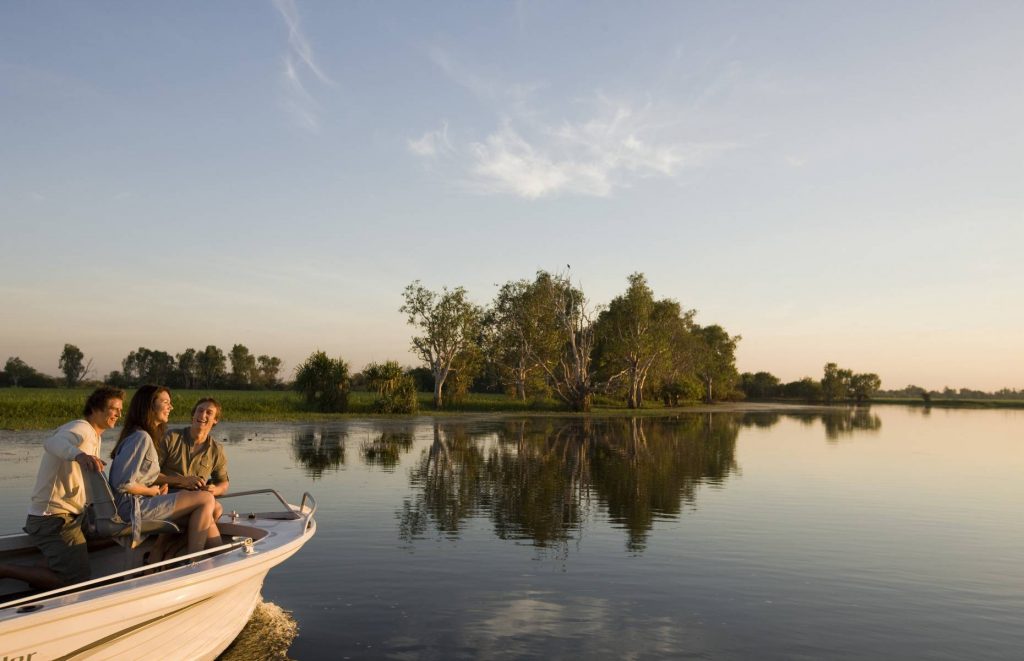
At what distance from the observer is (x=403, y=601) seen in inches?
352

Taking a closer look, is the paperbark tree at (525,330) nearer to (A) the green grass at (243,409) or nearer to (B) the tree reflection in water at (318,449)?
(A) the green grass at (243,409)

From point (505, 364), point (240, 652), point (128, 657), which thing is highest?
point (505, 364)

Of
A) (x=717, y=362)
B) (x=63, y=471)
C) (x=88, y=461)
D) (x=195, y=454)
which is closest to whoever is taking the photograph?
(x=88, y=461)

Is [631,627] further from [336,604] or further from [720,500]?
[720,500]

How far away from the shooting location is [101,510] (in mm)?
6688

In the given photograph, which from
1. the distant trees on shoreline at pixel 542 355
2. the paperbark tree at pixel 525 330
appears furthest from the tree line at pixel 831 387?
the paperbark tree at pixel 525 330

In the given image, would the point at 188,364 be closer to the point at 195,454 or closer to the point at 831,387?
the point at 831,387

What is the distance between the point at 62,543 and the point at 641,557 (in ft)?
25.7

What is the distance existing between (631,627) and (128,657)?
4.93m

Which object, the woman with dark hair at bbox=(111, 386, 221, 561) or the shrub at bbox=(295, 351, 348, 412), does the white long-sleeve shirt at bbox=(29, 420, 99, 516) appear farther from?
the shrub at bbox=(295, 351, 348, 412)

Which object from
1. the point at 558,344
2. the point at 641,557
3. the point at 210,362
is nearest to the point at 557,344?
the point at 558,344

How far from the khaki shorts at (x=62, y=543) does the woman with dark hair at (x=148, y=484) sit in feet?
1.33

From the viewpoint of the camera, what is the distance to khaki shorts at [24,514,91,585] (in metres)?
6.45

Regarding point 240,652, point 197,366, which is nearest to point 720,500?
point 240,652
